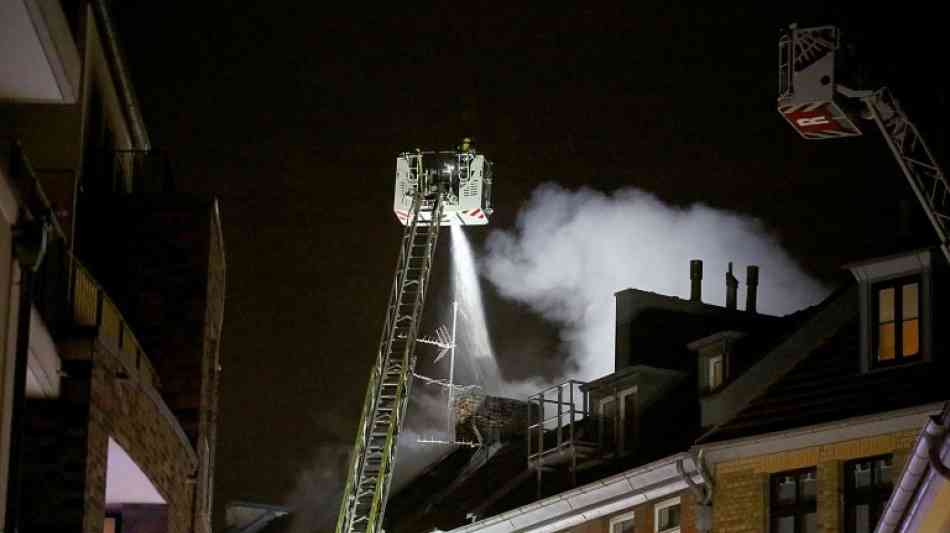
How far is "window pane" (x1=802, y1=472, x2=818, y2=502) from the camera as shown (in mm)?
31844

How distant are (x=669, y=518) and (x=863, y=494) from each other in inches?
219

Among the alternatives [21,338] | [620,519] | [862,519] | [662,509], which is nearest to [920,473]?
[21,338]

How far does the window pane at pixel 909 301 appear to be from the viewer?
102 feet

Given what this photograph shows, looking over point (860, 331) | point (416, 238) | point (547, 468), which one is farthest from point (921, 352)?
point (416, 238)

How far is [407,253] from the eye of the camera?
59.5 meters

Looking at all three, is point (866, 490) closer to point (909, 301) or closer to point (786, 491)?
point (786, 491)

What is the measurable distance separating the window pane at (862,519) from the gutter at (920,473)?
7227 mm

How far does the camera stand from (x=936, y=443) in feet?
63.1

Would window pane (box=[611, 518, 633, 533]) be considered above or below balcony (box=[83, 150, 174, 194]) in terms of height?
below

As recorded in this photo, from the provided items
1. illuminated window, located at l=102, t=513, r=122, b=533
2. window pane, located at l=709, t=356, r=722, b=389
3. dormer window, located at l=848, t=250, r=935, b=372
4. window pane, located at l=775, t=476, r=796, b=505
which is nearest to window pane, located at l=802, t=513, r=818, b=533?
window pane, located at l=775, t=476, r=796, b=505

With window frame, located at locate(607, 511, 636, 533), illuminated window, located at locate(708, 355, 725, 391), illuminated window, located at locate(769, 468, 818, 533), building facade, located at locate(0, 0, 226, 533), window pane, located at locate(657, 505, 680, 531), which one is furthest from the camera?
window frame, located at locate(607, 511, 636, 533)

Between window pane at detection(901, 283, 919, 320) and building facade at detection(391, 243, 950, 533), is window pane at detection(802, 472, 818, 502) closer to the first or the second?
building facade at detection(391, 243, 950, 533)

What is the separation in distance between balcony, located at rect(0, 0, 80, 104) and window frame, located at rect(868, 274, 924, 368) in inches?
506

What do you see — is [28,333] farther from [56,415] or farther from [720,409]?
[720,409]
